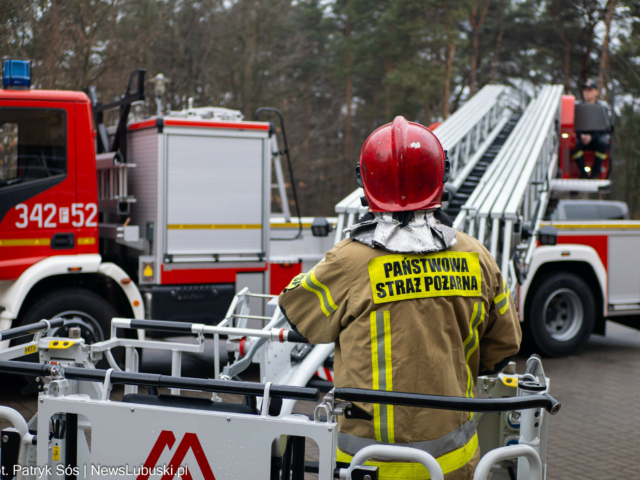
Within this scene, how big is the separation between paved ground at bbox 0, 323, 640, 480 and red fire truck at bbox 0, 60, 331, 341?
0.98 meters

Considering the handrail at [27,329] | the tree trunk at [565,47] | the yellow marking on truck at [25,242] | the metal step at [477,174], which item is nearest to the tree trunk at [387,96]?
the tree trunk at [565,47]

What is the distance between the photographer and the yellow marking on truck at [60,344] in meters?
2.97

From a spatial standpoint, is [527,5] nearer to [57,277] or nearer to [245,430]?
[57,277]

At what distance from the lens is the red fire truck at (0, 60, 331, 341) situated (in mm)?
6102

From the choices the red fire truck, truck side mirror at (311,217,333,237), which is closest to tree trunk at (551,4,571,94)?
the red fire truck

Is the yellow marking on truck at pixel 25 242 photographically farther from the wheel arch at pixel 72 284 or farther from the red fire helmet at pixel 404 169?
the red fire helmet at pixel 404 169

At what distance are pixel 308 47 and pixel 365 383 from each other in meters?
30.8

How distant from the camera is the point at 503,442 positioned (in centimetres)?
347

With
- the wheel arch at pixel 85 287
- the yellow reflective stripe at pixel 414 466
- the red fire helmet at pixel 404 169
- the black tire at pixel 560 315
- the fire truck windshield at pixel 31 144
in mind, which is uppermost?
the fire truck windshield at pixel 31 144

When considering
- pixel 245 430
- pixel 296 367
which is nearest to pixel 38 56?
pixel 296 367

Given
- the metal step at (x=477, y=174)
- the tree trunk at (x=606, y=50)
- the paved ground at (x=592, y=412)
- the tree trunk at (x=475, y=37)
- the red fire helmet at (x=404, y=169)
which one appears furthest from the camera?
the tree trunk at (x=475, y=37)

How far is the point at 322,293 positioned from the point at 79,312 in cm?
474

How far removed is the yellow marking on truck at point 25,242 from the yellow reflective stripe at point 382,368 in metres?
4.79

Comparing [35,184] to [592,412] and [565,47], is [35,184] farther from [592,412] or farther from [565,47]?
[565,47]
